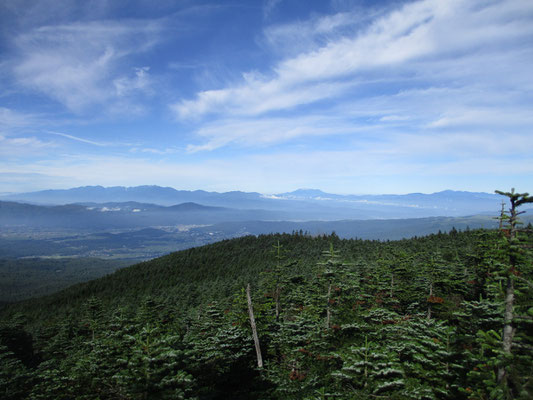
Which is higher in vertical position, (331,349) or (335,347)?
(335,347)

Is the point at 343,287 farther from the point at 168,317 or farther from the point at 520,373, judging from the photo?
the point at 168,317

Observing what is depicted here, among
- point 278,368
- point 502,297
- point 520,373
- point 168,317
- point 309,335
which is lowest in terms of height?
point 168,317

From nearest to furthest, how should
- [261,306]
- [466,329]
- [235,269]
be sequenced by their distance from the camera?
[466,329] < [261,306] < [235,269]

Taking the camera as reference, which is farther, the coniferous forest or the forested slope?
the forested slope

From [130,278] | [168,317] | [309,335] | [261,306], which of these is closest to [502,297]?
[309,335]

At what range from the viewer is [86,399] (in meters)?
16.2

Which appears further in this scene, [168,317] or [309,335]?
[168,317]

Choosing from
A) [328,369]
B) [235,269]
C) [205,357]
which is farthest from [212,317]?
[235,269]

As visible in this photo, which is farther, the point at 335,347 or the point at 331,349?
the point at 331,349

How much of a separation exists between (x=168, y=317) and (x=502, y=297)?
37475 mm

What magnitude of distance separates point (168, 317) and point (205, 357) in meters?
21.4

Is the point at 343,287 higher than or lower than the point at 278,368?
higher

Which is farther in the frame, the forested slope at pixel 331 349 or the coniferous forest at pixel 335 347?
the forested slope at pixel 331 349

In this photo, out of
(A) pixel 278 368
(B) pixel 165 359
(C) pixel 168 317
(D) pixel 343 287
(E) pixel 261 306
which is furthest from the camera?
(C) pixel 168 317
